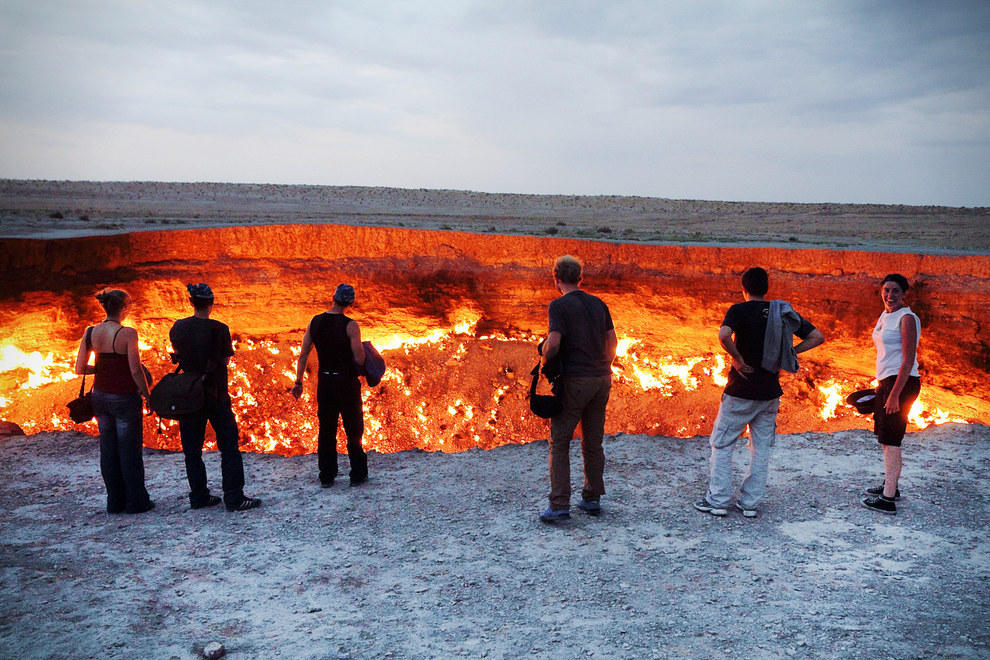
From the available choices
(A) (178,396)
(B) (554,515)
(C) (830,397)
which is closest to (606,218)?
(C) (830,397)

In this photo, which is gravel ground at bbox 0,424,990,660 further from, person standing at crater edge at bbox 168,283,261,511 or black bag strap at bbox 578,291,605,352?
black bag strap at bbox 578,291,605,352

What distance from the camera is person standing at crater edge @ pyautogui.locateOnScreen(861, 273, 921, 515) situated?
4.88m

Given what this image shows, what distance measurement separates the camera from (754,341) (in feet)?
16.2

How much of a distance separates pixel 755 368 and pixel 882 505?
163 centimetres

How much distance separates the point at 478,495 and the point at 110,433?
309cm

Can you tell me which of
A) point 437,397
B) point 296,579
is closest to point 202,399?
point 296,579

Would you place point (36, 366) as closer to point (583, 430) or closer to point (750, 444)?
point (583, 430)

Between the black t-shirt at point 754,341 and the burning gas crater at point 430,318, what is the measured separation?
23.7 ft

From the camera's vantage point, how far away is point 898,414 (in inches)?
197

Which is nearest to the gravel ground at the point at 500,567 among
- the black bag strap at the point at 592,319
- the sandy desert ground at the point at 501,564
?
the sandy desert ground at the point at 501,564

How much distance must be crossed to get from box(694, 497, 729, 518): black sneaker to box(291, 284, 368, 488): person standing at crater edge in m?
2.91

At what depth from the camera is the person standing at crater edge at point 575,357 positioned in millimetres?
4750

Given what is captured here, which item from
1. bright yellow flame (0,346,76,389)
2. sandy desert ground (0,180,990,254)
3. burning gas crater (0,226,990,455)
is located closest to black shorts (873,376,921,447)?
burning gas crater (0,226,990,455)

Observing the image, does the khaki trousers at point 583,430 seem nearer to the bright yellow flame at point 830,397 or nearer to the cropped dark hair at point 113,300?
the cropped dark hair at point 113,300
